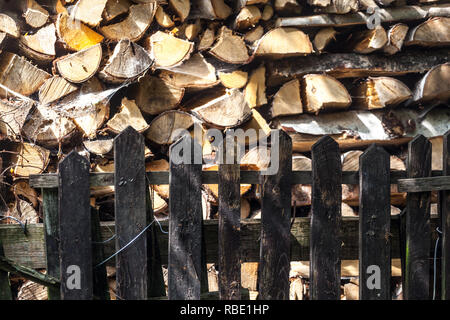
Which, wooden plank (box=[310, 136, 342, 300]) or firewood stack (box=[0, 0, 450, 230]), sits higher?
firewood stack (box=[0, 0, 450, 230])

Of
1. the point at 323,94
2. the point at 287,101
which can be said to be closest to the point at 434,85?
the point at 323,94

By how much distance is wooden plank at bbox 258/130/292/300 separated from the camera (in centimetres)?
185

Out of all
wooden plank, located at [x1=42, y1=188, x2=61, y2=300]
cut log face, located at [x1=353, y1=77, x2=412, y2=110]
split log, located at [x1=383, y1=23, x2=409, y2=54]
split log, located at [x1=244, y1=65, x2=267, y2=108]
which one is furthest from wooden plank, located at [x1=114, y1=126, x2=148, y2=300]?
split log, located at [x1=383, y1=23, x2=409, y2=54]

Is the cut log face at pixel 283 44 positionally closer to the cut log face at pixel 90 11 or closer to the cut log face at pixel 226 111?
the cut log face at pixel 226 111

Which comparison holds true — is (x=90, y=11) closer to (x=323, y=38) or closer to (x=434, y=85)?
(x=323, y=38)

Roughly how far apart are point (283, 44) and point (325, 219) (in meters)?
1.40

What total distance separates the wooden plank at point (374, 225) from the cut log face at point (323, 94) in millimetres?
929

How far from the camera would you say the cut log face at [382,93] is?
2.81m

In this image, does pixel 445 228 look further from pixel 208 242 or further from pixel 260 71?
pixel 260 71

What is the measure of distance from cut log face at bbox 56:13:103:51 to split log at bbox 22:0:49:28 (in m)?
0.14

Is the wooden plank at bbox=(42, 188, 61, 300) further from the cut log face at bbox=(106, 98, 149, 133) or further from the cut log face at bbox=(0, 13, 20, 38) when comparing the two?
the cut log face at bbox=(0, 13, 20, 38)

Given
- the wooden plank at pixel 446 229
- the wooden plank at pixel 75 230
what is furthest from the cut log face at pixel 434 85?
the wooden plank at pixel 75 230

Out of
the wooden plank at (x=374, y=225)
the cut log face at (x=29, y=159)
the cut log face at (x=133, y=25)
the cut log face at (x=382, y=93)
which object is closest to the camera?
the wooden plank at (x=374, y=225)

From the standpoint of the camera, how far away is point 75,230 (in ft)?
5.91
